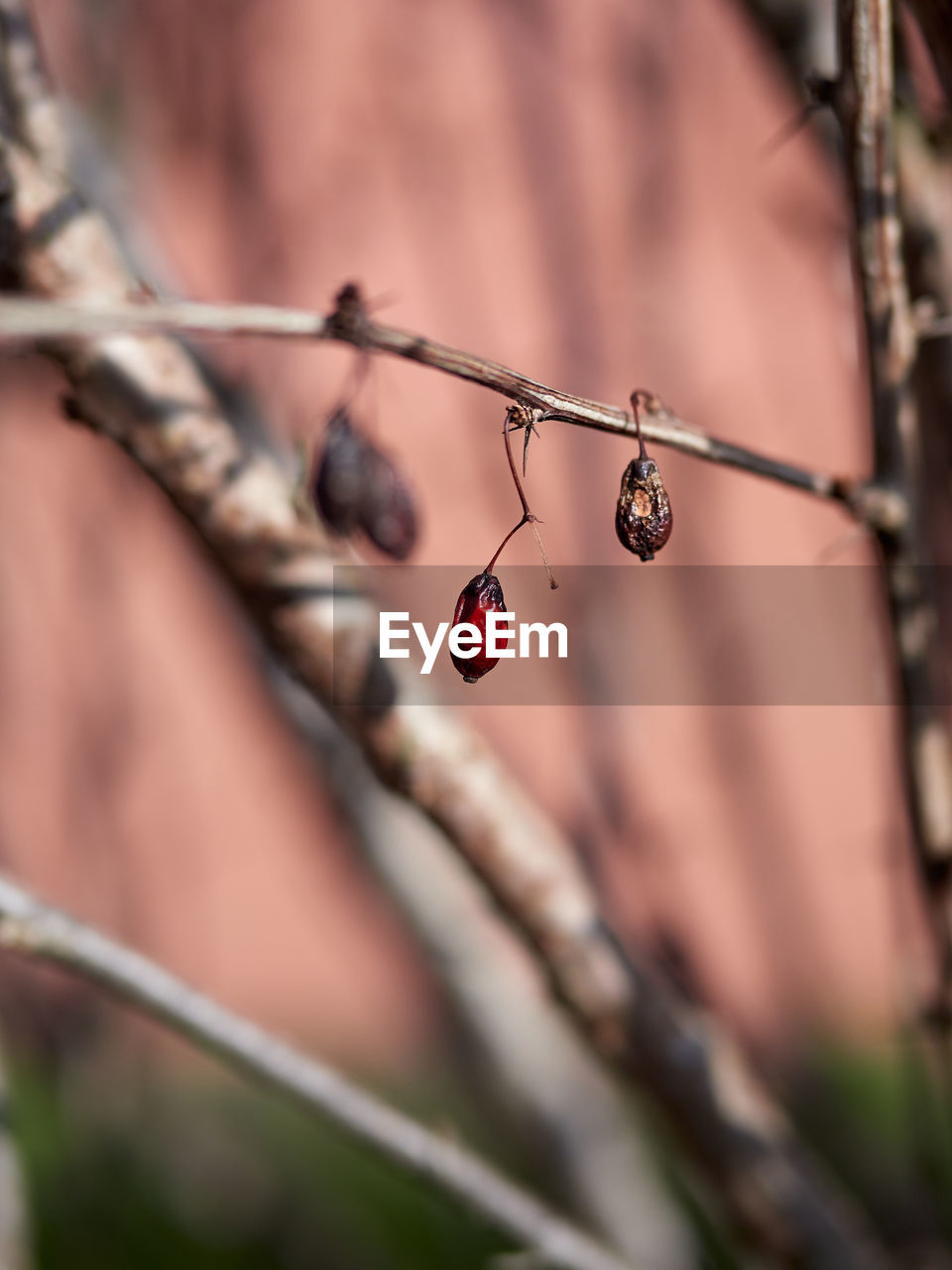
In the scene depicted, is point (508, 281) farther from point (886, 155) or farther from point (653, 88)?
point (886, 155)

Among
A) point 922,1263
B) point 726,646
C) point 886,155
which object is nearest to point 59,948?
point 886,155

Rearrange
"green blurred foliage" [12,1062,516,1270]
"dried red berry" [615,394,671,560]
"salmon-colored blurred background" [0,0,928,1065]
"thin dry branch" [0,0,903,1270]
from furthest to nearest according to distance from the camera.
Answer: "salmon-colored blurred background" [0,0,928,1065]
"green blurred foliage" [12,1062,516,1270]
"thin dry branch" [0,0,903,1270]
"dried red berry" [615,394,671,560]

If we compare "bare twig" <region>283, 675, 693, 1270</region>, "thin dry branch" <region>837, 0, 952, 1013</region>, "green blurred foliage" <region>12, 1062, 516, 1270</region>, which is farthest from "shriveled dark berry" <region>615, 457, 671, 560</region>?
"green blurred foliage" <region>12, 1062, 516, 1270</region>

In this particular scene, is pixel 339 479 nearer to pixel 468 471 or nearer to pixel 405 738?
pixel 405 738

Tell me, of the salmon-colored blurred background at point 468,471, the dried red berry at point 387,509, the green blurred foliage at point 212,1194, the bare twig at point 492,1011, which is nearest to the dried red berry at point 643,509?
the dried red berry at point 387,509

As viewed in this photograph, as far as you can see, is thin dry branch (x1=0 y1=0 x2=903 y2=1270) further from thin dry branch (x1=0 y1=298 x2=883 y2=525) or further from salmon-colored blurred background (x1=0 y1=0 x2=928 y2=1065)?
salmon-colored blurred background (x1=0 y1=0 x2=928 y2=1065)

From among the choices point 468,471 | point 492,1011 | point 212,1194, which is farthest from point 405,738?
point 212,1194
